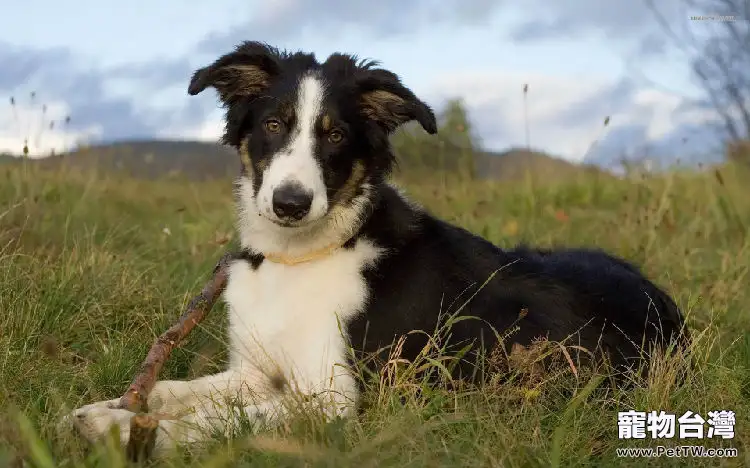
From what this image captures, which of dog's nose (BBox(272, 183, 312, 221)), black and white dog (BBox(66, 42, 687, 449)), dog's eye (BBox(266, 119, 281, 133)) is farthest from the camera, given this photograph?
dog's eye (BBox(266, 119, 281, 133))

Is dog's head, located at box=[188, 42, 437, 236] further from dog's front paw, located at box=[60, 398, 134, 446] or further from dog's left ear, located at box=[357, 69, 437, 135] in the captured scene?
dog's front paw, located at box=[60, 398, 134, 446]

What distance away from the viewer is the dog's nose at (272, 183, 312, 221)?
3.46 meters

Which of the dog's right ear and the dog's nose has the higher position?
the dog's right ear

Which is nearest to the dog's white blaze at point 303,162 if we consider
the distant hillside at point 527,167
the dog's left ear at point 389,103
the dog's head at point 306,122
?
the dog's head at point 306,122

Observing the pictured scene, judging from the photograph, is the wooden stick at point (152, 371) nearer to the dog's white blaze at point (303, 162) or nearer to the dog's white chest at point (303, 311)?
the dog's white chest at point (303, 311)

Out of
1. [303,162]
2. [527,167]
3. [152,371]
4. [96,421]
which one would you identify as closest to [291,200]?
[303,162]

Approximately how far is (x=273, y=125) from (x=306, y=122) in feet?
0.55

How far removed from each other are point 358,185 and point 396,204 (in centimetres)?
23

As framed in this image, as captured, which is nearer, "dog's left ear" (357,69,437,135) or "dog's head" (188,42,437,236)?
"dog's head" (188,42,437,236)

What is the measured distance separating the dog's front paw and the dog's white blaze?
1.03 metres

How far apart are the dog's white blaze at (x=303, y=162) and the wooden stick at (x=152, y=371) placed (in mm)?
790

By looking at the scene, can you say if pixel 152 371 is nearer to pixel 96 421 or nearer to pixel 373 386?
pixel 96 421

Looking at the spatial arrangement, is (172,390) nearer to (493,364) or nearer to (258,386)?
(258,386)

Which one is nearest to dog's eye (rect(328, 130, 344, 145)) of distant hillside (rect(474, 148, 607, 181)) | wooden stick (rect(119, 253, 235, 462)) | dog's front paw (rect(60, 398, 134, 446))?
wooden stick (rect(119, 253, 235, 462))
